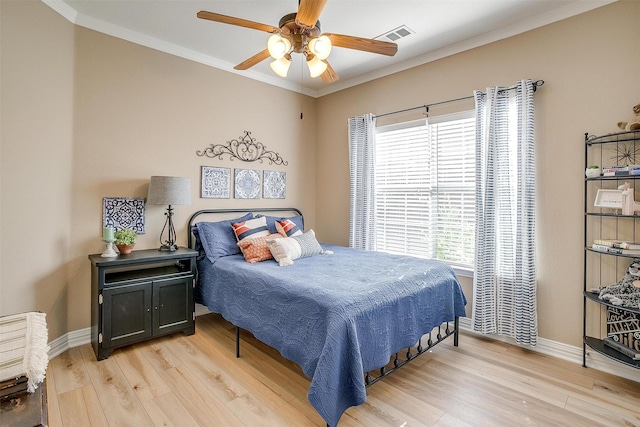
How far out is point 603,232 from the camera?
2.44 m

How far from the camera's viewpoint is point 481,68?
3062 millimetres

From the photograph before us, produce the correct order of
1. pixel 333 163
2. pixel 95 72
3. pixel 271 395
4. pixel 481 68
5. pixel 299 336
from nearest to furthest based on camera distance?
pixel 299 336
pixel 271 395
pixel 95 72
pixel 481 68
pixel 333 163

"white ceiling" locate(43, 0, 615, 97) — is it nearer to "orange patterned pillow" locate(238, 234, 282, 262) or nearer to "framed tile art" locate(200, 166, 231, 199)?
"framed tile art" locate(200, 166, 231, 199)

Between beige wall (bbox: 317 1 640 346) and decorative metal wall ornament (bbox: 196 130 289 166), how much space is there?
234 cm

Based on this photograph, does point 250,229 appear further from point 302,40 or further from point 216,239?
point 302,40

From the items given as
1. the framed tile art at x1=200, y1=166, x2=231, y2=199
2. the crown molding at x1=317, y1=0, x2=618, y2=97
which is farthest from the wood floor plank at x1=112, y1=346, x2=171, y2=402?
the crown molding at x1=317, y1=0, x2=618, y2=97

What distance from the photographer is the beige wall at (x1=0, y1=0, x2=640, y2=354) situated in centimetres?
231

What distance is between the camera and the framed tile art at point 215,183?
353 centimetres

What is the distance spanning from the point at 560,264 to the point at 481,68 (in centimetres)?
195

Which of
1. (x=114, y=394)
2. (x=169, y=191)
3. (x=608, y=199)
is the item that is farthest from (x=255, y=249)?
(x=608, y=199)

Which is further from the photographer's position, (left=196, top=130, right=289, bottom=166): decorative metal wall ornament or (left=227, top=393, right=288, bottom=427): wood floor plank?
(left=196, top=130, right=289, bottom=166): decorative metal wall ornament

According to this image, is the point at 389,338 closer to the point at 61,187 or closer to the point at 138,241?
the point at 138,241

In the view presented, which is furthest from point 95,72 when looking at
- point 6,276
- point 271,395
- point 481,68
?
point 481,68


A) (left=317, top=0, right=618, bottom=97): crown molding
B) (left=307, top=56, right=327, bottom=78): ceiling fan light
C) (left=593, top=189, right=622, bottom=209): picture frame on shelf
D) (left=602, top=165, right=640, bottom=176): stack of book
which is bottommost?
(left=593, top=189, right=622, bottom=209): picture frame on shelf
